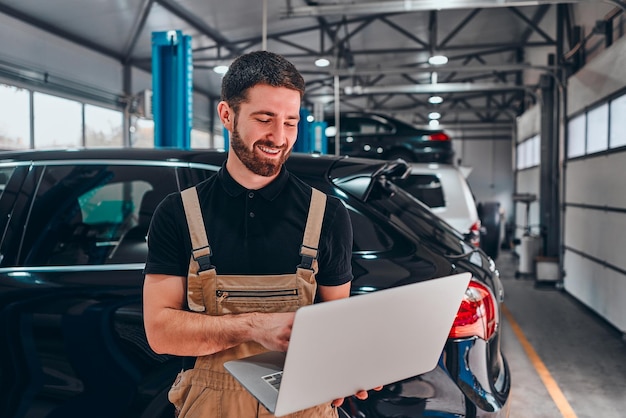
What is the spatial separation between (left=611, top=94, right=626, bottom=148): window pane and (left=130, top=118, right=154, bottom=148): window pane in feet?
30.8

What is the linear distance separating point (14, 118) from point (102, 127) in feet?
9.32

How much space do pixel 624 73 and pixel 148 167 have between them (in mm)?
5602

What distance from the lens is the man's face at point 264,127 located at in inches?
50.6

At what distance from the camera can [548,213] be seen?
9.49 meters

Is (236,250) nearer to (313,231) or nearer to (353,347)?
(313,231)

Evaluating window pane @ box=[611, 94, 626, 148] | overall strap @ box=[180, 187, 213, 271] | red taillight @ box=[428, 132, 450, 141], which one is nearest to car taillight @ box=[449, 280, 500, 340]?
overall strap @ box=[180, 187, 213, 271]

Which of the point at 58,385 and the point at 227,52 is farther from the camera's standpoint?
the point at 227,52

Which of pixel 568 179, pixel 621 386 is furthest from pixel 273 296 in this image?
pixel 568 179

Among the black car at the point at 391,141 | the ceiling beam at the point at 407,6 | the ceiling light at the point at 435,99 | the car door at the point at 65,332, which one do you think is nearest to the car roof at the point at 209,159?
the car door at the point at 65,332

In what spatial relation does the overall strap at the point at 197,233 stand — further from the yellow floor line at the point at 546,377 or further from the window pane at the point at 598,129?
the window pane at the point at 598,129

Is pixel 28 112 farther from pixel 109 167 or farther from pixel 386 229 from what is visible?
pixel 386 229

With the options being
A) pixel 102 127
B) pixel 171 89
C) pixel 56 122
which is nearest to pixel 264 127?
pixel 171 89

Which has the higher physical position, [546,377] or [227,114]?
[227,114]

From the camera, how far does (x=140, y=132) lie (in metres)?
13.5
